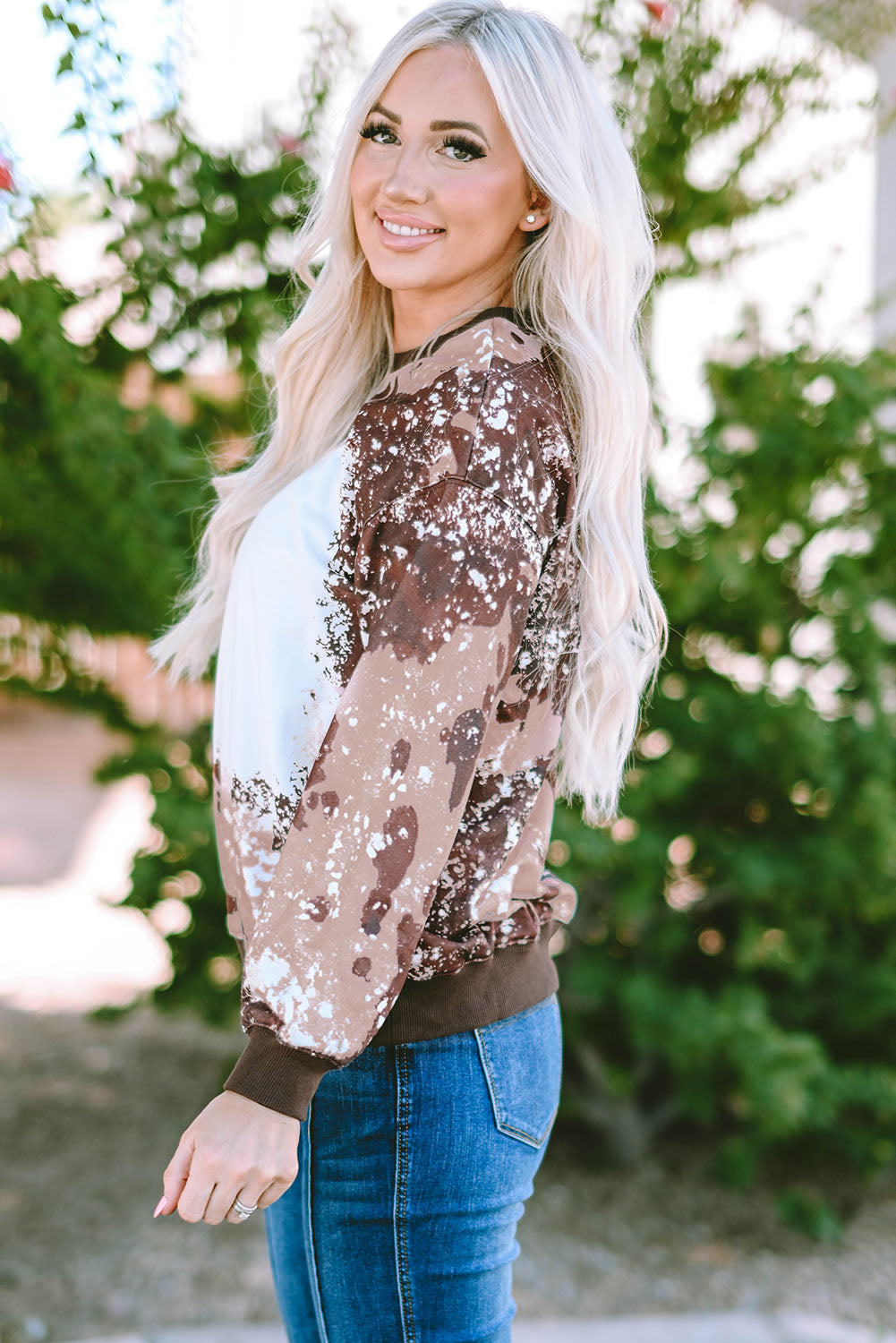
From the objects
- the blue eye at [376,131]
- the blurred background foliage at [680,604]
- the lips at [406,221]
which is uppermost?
the blue eye at [376,131]

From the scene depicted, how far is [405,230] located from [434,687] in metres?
0.52

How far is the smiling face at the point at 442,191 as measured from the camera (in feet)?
4.09

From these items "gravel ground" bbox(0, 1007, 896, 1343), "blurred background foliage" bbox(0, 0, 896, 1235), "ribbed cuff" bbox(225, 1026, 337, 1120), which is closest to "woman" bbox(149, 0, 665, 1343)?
"ribbed cuff" bbox(225, 1026, 337, 1120)

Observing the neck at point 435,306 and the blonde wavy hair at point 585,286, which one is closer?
the blonde wavy hair at point 585,286

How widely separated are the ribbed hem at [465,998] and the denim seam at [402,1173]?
3 cm

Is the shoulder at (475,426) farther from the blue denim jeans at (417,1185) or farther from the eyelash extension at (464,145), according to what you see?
the blue denim jeans at (417,1185)

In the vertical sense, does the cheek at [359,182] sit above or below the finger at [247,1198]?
above

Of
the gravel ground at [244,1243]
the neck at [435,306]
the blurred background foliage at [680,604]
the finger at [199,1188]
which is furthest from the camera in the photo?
the gravel ground at [244,1243]

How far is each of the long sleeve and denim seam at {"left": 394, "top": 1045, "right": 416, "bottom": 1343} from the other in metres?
0.18

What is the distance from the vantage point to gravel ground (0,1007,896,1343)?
2879mm

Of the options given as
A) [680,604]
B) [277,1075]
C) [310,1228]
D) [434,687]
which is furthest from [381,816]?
[680,604]

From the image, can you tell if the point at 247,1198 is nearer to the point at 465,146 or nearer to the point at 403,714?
the point at 403,714

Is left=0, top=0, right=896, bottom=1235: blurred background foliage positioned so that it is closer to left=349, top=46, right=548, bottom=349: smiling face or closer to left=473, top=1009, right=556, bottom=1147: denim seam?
left=349, top=46, right=548, bottom=349: smiling face

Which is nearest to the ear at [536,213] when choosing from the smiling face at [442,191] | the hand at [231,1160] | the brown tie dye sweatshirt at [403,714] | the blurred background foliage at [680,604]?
the smiling face at [442,191]
